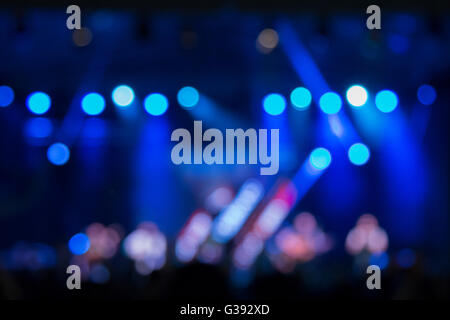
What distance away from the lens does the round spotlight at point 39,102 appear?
739cm

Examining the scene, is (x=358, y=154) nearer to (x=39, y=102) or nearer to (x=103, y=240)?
(x=103, y=240)

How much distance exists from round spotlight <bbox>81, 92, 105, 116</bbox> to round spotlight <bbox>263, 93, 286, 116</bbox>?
2.15m

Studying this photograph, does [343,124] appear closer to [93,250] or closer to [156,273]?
[93,250]

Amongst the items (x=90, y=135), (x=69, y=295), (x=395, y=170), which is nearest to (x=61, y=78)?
(x=90, y=135)

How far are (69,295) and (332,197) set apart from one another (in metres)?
5.57

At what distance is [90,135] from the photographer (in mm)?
7691

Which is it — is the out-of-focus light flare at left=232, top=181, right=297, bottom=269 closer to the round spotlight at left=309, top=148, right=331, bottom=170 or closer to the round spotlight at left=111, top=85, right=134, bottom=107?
the round spotlight at left=309, top=148, right=331, bottom=170

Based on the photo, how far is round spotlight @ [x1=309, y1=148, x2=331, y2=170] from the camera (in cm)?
735

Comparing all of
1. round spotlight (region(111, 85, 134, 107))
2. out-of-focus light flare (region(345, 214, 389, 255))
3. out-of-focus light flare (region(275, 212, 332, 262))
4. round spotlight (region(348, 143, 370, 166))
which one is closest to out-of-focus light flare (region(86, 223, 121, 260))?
round spotlight (region(111, 85, 134, 107))

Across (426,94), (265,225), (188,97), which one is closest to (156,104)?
(188,97)

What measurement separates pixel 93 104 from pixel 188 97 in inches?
51.3

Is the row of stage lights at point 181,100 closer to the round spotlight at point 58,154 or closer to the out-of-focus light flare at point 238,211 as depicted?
the round spotlight at point 58,154

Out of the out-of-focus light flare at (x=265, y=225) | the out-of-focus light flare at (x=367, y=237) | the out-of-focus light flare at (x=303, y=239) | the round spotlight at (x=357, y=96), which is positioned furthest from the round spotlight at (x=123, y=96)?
the out-of-focus light flare at (x=367, y=237)

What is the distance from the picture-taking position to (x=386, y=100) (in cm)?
736
